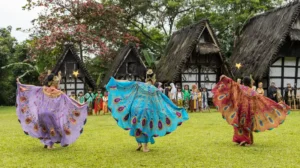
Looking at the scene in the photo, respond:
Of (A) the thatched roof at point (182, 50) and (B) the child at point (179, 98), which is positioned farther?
(A) the thatched roof at point (182, 50)

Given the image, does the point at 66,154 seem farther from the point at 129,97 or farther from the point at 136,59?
the point at 136,59

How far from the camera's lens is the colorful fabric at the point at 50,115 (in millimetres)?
9039

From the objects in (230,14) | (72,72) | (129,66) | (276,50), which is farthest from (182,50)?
(230,14)

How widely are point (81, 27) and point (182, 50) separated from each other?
6.73 metres

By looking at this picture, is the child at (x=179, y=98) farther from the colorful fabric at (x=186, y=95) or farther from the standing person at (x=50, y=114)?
the standing person at (x=50, y=114)

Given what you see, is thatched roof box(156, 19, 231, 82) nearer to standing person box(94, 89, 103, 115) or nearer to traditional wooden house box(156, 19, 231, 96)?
traditional wooden house box(156, 19, 231, 96)

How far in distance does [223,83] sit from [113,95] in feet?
8.84

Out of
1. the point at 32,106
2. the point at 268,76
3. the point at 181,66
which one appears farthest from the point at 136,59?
the point at 32,106

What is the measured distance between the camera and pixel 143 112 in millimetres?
8422

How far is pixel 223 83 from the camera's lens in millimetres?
9867

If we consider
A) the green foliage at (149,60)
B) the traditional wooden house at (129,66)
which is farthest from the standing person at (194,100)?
the green foliage at (149,60)

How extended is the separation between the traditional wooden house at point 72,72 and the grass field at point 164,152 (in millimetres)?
13363

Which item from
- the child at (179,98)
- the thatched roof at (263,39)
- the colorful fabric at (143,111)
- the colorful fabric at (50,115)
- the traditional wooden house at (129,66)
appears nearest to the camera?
the colorful fabric at (143,111)

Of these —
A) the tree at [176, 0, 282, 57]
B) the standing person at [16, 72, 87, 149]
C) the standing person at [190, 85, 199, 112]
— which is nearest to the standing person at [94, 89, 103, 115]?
the standing person at [190, 85, 199, 112]
